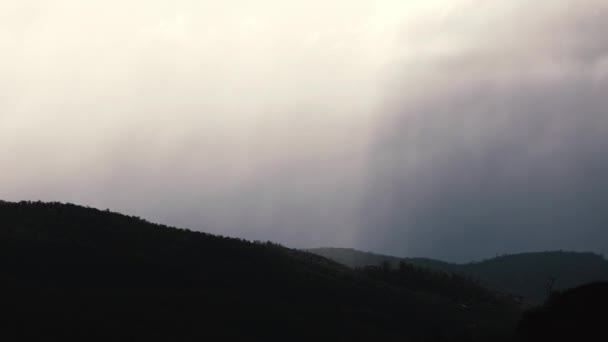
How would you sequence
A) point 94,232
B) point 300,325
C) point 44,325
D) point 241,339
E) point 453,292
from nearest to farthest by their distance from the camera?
point 44,325, point 241,339, point 300,325, point 94,232, point 453,292

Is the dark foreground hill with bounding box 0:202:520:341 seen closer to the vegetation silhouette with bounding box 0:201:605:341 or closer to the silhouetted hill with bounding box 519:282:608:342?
the vegetation silhouette with bounding box 0:201:605:341

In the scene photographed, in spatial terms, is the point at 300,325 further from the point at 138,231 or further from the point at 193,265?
the point at 138,231

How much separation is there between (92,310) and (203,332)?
8796 mm

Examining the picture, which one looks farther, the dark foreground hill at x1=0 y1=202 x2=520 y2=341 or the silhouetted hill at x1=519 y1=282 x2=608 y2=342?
the dark foreground hill at x1=0 y1=202 x2=520 y2=341

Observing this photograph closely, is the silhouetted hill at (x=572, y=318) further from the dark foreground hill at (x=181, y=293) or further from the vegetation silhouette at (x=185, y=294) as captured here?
the dark foreground hill at (x=181, y=293)

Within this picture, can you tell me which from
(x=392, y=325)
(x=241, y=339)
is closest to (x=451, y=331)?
(x=392, y=325)

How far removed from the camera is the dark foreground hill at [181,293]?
74125 millimetres

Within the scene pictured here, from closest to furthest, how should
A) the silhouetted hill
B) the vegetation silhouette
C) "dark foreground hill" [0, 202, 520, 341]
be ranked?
the silhouetted hill < the vegetation silhouette < "dark foreground hill" [0, 202, 520, 341]

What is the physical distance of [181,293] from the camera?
8469 cm

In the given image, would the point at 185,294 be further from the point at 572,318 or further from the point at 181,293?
the point at 572,318

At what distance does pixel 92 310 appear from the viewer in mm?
75250

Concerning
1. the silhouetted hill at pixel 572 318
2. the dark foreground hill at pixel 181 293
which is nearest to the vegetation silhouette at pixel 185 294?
the dark foreground hill at pixel 181 293

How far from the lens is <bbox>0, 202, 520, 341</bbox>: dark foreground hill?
74.1 m

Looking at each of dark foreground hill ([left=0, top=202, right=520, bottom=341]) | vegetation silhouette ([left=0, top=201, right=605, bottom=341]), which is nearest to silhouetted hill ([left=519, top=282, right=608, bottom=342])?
vegetation silhouette ([left=0, top=201, right=605, bottom=341])
